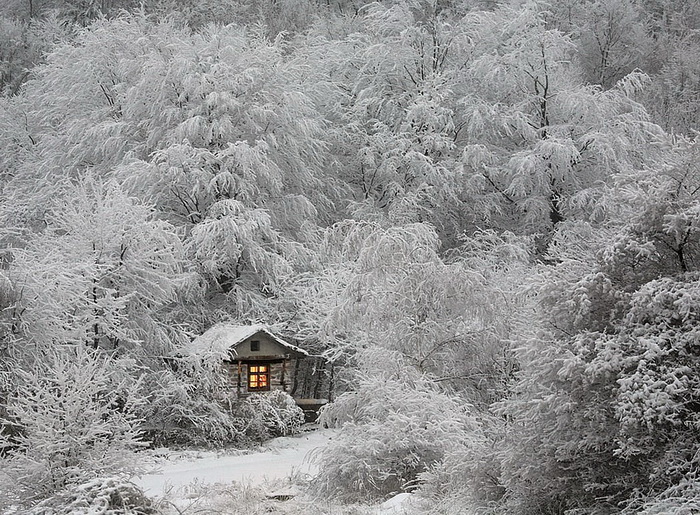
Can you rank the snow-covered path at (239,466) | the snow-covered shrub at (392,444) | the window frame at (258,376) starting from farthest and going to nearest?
the window frame at (258,376)
the snow-covered path at (239,466)
the snow-covered shrub at (392,444)

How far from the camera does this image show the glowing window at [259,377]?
21.3 metres

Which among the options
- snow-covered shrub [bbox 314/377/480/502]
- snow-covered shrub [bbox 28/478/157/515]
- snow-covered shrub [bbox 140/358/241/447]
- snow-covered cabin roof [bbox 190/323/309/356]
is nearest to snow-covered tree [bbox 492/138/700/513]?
snow-covered shrub [bbox 314/377/480/502]

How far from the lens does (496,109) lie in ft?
82.8

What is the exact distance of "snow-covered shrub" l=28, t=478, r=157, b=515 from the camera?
8.32 meters

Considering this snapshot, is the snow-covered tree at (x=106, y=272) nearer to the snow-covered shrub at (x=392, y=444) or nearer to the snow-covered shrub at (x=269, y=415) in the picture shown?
the snow-covered shrub at (x=269, y=415)

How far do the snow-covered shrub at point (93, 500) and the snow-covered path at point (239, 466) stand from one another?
375cm

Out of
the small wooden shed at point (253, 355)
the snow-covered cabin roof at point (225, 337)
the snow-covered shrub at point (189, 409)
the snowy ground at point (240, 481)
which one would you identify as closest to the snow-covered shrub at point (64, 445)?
the snowy ground at point (240, 481)

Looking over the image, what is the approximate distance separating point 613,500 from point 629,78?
801 inches

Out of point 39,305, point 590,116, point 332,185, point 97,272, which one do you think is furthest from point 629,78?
point 39,305

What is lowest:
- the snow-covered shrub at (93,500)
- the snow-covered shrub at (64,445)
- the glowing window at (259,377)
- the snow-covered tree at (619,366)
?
the glowing window at (259,377)

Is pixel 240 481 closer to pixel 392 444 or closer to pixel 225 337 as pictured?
pixel 392 444

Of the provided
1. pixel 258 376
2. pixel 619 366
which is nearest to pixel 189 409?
pixel 258 376

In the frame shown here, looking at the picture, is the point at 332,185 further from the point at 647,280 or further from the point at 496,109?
the point at 647,280

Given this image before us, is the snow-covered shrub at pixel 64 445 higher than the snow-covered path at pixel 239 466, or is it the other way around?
the snow-covered shrub at pixel 64 445
